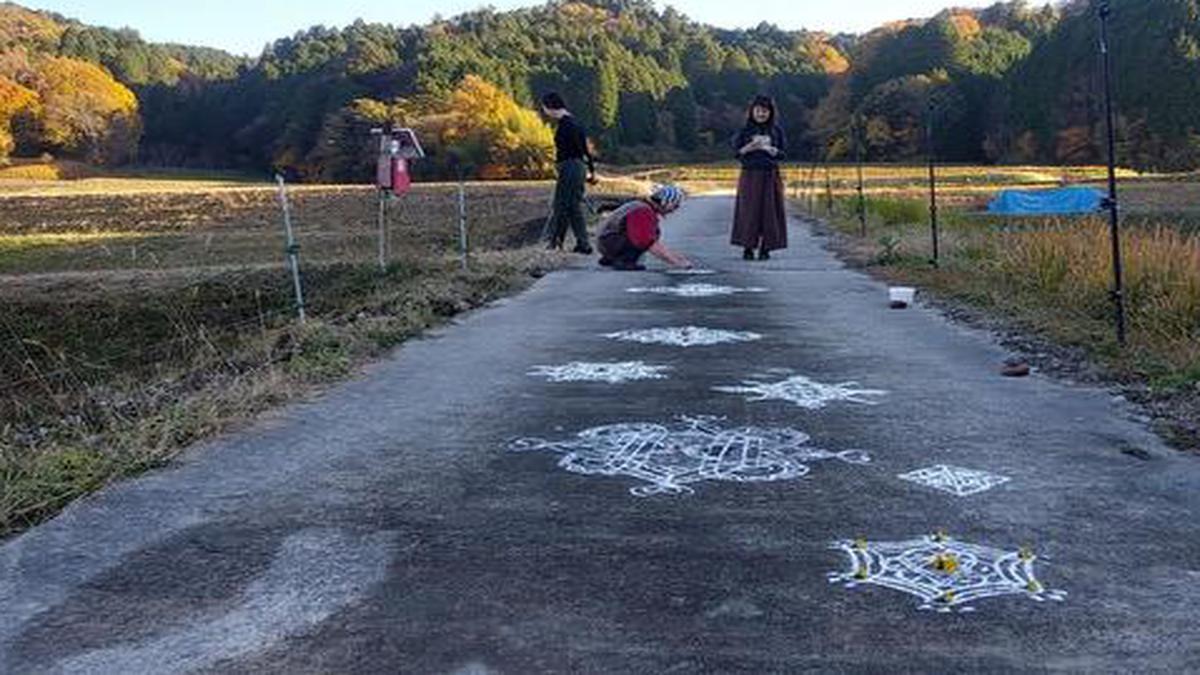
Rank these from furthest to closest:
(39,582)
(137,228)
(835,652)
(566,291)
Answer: (137,228) → (566,291) → (39,582) → (835,652)

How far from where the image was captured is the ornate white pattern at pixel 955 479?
13.7 feet

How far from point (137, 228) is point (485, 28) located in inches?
3493

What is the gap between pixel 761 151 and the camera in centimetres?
1330

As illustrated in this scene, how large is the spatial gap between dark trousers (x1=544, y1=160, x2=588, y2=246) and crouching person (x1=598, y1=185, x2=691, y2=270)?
813 millimetres

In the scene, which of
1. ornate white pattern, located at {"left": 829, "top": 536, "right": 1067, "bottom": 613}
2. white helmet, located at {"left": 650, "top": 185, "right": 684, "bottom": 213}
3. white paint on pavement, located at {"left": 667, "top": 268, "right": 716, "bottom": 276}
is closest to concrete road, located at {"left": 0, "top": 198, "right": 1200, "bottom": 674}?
ornate white pattern, located at {"left": 829, "top": 536, "right": 1067, "bottom": 613}

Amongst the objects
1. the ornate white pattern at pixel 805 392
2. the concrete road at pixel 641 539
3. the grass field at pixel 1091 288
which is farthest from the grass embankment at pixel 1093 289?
the ornate white pattern at pixel 805 392

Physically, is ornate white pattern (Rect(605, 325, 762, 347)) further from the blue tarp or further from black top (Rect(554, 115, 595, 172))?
the blue tarp

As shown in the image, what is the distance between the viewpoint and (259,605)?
3160 millimetres

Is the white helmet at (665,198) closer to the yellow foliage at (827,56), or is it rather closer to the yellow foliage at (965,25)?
the yellow foliage at (965,25)

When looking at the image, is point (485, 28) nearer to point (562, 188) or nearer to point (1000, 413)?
point (562, 188)

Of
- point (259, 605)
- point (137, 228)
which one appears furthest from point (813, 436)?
point (137, 228)

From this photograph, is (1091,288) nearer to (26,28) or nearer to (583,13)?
(583,13)

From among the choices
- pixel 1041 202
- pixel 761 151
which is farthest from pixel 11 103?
pixel 761 151

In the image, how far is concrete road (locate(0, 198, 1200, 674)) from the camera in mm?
2867
